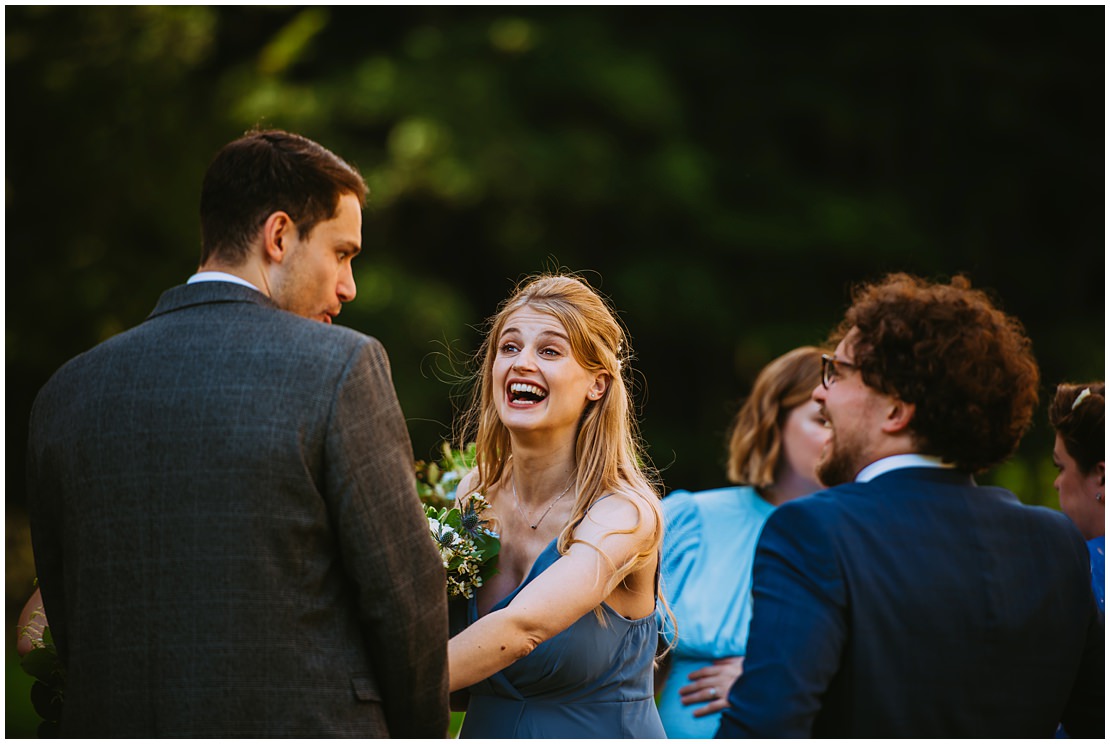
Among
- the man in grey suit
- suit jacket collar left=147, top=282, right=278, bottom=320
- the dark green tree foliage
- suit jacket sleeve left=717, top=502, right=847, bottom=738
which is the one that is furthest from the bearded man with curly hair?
the dark green tree foliage

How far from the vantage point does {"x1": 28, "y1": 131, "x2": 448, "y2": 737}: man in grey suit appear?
222 cm

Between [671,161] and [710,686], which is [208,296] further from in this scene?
[671,161]

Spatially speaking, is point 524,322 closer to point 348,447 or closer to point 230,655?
point 348,447

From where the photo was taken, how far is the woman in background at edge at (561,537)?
2.87 m

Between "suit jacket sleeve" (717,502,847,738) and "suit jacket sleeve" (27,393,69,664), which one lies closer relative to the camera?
"suit jacket sleeve" (717,502,847,738)

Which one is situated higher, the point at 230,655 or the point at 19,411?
the point at 230,655

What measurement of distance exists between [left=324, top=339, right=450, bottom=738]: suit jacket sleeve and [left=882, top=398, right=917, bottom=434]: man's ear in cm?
104

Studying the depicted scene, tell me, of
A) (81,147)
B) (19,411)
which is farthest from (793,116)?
(19,411)

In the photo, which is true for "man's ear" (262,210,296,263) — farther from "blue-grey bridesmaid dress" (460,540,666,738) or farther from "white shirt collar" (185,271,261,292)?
"blue-grey bridesmaid dress" (460,540,666,738)

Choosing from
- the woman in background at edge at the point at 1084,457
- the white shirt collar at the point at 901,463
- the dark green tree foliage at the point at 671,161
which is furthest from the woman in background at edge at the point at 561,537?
the dark green tree foliage at the point at 671,161

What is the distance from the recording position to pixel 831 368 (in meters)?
2.66

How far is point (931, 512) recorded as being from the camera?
2404 millimetres

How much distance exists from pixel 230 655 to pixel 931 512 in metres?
1.49

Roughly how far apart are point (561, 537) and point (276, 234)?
3.72 feet
